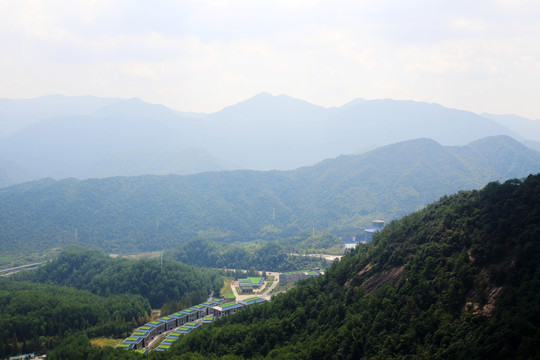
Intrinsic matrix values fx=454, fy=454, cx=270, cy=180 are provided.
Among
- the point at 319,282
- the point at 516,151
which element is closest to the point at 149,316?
the point at 319,282

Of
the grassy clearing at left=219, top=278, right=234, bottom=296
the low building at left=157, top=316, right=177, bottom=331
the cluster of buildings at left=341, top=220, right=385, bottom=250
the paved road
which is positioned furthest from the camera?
the cluster of buildings at left=341, top=220, right=385, bottom=250

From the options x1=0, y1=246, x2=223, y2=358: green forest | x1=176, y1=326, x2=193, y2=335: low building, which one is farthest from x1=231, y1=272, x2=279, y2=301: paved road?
x1=176, y1=326, x2=193, y2=335: low building

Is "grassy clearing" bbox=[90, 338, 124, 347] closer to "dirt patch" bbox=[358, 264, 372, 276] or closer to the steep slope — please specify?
the steep slope

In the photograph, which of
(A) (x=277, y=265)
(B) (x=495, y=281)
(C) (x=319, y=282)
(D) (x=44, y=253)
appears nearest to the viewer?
(B) (x=495, y=281)

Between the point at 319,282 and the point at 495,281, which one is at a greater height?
the point at 495,281

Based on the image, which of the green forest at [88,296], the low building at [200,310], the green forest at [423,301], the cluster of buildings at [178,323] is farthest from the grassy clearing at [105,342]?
the low building at [200,310]

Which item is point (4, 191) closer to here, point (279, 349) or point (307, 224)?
point (307, 224)
